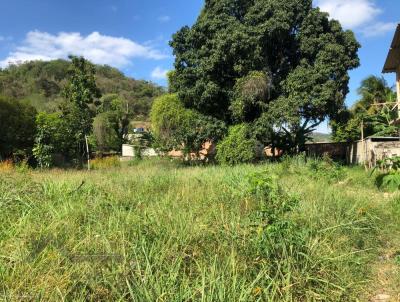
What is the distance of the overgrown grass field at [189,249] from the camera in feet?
10.7

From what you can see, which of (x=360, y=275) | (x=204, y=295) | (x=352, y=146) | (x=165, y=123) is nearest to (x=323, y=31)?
(x=352, y=146)

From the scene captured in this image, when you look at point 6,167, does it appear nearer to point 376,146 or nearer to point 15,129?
point 15,129

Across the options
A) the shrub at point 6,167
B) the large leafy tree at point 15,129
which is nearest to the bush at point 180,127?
the large leafy tree at point 15,129

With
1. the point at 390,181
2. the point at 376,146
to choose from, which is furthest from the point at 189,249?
the point at 376,146

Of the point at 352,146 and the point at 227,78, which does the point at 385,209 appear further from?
the point at 352,146

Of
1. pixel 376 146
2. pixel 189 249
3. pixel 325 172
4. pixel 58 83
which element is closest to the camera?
pixel 189 249

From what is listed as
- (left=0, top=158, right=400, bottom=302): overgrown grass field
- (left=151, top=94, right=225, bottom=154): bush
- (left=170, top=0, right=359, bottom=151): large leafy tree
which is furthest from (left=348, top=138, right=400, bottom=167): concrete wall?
(left=0, top=158, right=400, bottom=302): overgrown grass field

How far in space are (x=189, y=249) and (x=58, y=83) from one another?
203ft

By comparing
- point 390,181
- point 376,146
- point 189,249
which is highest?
point 376,146

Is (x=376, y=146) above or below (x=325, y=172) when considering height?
above

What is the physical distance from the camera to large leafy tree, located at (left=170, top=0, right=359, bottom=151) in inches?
840

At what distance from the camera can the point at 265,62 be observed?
2291 cm

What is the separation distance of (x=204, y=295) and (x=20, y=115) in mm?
23034

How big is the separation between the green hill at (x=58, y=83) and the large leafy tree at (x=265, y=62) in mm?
34560
